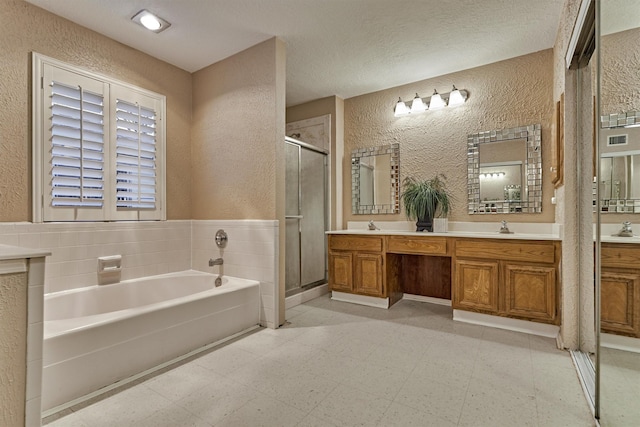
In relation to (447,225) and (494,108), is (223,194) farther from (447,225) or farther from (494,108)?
(494,108)

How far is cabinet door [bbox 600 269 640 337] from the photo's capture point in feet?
4.24

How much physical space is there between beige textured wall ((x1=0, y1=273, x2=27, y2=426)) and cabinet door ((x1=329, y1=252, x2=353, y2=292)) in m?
2.68

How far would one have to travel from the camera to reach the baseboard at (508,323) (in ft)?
7.96

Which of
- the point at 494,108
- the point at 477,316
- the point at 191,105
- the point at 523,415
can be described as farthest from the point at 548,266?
the point at 191,105

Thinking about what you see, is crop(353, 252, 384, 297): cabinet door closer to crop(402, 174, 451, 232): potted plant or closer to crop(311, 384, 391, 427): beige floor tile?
crop(402, 174, 451, 232): potted plant

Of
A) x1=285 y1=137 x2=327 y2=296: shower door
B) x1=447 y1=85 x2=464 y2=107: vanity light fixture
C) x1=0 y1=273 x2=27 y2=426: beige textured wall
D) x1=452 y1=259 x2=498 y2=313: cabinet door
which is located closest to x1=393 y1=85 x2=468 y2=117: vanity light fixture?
x1=447 y1=85 x2=464 y2=107: vanity light fixture

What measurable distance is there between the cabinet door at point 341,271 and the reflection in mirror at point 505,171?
1468 mm

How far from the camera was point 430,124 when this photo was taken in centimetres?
347

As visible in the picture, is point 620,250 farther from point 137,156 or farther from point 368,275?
point 137,156

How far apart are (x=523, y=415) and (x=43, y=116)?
142 inches

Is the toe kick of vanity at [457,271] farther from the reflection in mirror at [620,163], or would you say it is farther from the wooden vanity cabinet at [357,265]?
the reflection in mirror at [620,163]

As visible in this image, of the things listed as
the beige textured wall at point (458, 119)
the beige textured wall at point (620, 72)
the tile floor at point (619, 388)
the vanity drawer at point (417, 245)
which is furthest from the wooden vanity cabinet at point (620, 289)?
the beige textured wall at point (458, 119)

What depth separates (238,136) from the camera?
9.60 ft

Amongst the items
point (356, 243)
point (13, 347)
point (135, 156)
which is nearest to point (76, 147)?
point (135, 156)
